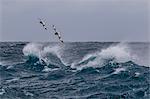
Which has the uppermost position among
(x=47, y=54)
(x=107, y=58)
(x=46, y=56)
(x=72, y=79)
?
(x=47, y=54)

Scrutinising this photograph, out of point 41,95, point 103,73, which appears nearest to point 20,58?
point 103,73

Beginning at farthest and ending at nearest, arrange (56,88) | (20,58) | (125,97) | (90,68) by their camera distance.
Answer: (20,58)
(90,68)
(56,88)
(125,97)

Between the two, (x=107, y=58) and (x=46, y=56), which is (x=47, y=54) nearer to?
(x=46, y=56)

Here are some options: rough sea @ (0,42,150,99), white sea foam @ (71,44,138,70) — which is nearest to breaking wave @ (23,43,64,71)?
rough sea @ (0,42,150,99)

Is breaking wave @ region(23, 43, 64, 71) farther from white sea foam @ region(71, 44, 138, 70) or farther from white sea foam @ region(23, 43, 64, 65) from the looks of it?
white sea foam @ region(71, 44, 138, 70)

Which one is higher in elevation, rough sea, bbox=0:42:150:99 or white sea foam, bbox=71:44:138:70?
white sea foam, bbox=71:44:138:70

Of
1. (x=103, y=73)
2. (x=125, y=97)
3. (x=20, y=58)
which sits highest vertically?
(x=20, y=58)

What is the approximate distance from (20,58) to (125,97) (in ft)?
120

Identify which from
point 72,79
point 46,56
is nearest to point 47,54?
point 46,56

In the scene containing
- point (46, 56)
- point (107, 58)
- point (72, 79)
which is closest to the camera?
point (72, 79)

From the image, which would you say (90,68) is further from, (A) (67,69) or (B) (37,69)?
(B) (37,69)

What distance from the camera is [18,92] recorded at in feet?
132

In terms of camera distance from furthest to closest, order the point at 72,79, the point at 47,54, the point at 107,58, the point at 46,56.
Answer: the point at 47,54
the point at 46,56
the point at 107,58
the point at 72,79

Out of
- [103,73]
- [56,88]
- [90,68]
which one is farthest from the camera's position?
[90,68]
